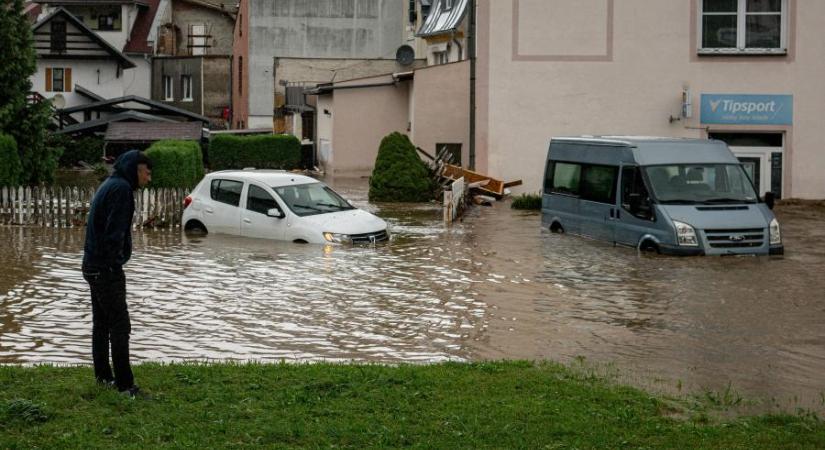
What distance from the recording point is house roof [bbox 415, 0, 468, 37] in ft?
164

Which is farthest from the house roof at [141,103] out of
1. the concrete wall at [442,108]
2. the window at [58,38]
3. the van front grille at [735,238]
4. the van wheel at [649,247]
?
the van front grille at [735,238]

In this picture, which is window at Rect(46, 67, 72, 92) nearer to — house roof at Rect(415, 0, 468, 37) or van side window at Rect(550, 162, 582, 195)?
house roof at Rect(415, 0, 468, 37)

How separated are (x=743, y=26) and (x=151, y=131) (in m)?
29.6

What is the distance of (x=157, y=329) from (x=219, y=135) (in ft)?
139

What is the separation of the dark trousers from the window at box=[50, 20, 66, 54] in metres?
65.8

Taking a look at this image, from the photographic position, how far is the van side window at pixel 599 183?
23.0 metres

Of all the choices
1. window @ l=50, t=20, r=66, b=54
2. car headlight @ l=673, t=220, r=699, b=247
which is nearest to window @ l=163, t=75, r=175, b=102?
window @ l=50, t=20, r=66, b=54

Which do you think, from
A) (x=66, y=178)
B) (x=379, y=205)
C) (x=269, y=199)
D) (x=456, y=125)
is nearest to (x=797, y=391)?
(x=269, y=199)

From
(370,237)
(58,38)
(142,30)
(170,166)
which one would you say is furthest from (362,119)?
(142,30)

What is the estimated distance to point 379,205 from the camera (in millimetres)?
34844

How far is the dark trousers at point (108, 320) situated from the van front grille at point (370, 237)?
13320 mm

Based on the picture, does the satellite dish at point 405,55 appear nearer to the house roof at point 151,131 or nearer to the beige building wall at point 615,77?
the house roof at point 151,131

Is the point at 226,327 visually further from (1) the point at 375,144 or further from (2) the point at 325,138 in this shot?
(2) the point at 325,138

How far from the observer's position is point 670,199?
71.3 ft
